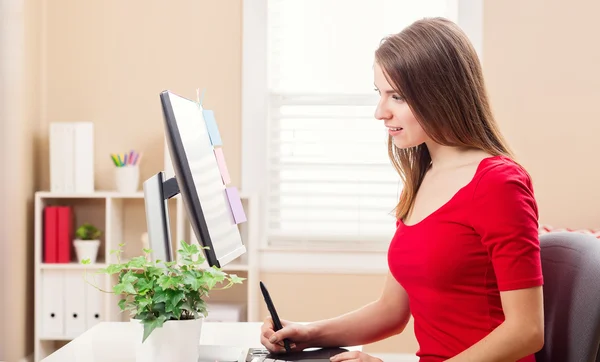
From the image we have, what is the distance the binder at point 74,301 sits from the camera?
3.36 metres

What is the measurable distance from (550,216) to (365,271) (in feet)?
3.11

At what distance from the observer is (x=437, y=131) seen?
133 centimetres

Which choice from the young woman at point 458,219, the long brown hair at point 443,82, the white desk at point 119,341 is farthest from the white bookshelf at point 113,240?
the long brown hair at point 443,82

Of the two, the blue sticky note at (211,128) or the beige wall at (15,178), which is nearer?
the blue sticky note at (211,128)

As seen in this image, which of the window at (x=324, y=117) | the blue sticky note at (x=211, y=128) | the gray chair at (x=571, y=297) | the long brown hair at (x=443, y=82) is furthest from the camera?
the window at (x=324, y=117)

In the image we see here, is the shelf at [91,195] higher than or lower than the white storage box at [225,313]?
higher

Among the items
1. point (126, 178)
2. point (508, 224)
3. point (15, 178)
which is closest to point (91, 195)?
point (126, 178)

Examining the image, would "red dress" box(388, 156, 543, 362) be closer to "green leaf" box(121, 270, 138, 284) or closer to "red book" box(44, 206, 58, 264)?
"green leaf" box(121, 270, 138, 284)

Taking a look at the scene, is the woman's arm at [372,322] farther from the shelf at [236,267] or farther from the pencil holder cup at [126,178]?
the pencil holder cup at [126,178]

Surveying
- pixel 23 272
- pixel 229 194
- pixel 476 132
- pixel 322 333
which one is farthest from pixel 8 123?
pixel 476 132

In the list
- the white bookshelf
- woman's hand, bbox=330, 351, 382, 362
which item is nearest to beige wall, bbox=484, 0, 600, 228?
the white bookshelf

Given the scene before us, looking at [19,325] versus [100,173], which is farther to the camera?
[100,173]

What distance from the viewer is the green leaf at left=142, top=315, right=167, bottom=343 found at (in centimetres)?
117

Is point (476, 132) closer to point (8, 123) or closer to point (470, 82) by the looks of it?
point (470, 82)
